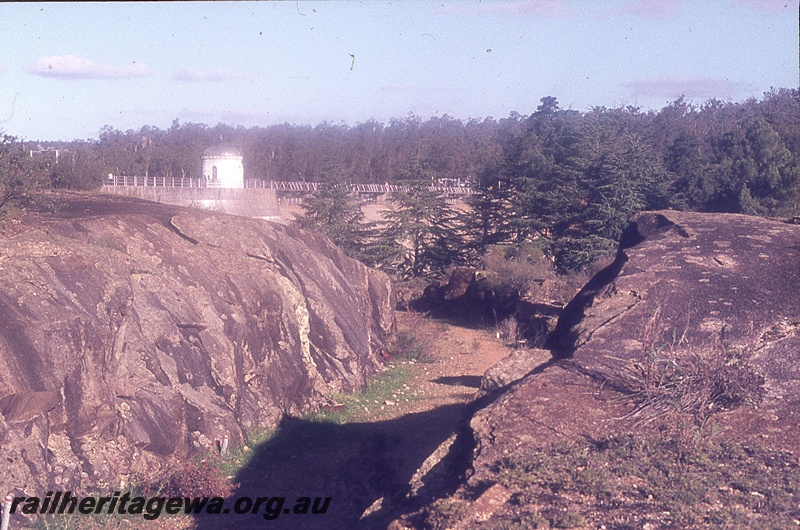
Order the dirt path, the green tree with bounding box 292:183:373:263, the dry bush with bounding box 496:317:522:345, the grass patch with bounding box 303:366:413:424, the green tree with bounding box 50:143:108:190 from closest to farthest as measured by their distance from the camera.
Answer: the dirt path, the grass patch with bounding box 303:366:413:424, the green tree with bounding box 50:143:108:190, the dry bush with bounding box 496:317:522:345, the green tree with bounding box 292:183:373:263

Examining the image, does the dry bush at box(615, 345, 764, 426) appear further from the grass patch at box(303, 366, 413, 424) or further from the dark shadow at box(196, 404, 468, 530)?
the grass patch at box(303, 366, 413, 424)

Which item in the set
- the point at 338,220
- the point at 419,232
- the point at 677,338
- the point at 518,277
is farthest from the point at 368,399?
the point at 338,220

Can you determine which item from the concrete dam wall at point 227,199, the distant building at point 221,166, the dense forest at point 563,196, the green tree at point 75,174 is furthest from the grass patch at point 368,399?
the distant building at point 221,166

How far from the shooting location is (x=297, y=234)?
14414mm

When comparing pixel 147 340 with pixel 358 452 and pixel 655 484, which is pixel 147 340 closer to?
pixel 358 452

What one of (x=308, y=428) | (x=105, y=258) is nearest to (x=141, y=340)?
(x=105, y=258)

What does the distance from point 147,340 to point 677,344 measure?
6026mm

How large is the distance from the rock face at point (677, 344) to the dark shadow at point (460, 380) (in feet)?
18.8

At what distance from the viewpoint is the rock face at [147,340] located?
7.04 metres

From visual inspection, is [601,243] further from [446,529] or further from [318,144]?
[318,144]

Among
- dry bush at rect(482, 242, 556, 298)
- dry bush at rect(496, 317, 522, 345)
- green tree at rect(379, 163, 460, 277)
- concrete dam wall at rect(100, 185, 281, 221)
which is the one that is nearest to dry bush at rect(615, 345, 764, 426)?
dry bush at rect(496, 317, 522, 345)

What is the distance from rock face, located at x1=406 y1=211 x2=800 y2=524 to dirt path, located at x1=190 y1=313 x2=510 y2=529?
943 mm

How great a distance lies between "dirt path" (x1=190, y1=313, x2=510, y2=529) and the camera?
291 inches

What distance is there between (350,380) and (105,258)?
180 inches
